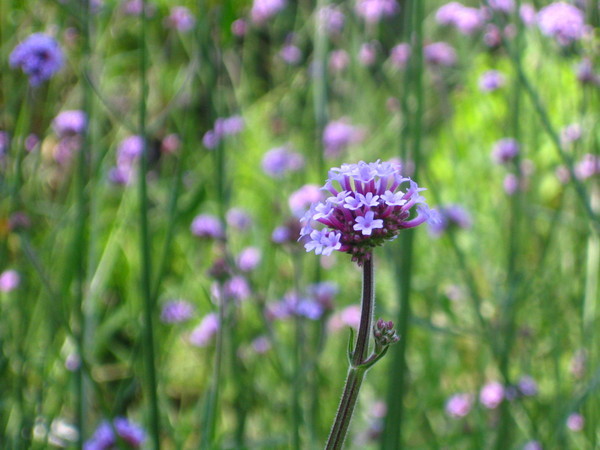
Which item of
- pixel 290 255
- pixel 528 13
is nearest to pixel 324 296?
pixel 290 255

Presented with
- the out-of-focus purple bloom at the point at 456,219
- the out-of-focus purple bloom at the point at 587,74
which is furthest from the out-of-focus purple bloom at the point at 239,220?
the out-of-focus purple bloom at the point at 587,74

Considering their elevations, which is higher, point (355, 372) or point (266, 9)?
point (266, 9)

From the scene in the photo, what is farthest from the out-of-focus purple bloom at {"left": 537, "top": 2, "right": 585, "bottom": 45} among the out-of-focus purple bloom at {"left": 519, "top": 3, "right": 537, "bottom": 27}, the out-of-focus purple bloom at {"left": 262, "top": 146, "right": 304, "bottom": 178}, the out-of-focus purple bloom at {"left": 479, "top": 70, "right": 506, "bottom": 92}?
the out-of-focus purple bloom at {"left": 262, "top": 146, "right": 304, "bottom": 178}

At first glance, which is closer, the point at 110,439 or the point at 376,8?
the point at 110,439

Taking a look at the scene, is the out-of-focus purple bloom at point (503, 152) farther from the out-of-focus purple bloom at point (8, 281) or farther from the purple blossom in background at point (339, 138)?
the out-of-focus purple bloom at point (8, 281)

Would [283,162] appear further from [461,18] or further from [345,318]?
[461,18]

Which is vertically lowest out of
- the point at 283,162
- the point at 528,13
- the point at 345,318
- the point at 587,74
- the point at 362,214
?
the point at 345,318

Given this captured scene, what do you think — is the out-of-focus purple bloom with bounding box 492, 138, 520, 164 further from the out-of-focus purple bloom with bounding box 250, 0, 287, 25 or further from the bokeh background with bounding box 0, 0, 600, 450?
the out-of-focus purple bloom with bounding box 250, 0, 287, 25
